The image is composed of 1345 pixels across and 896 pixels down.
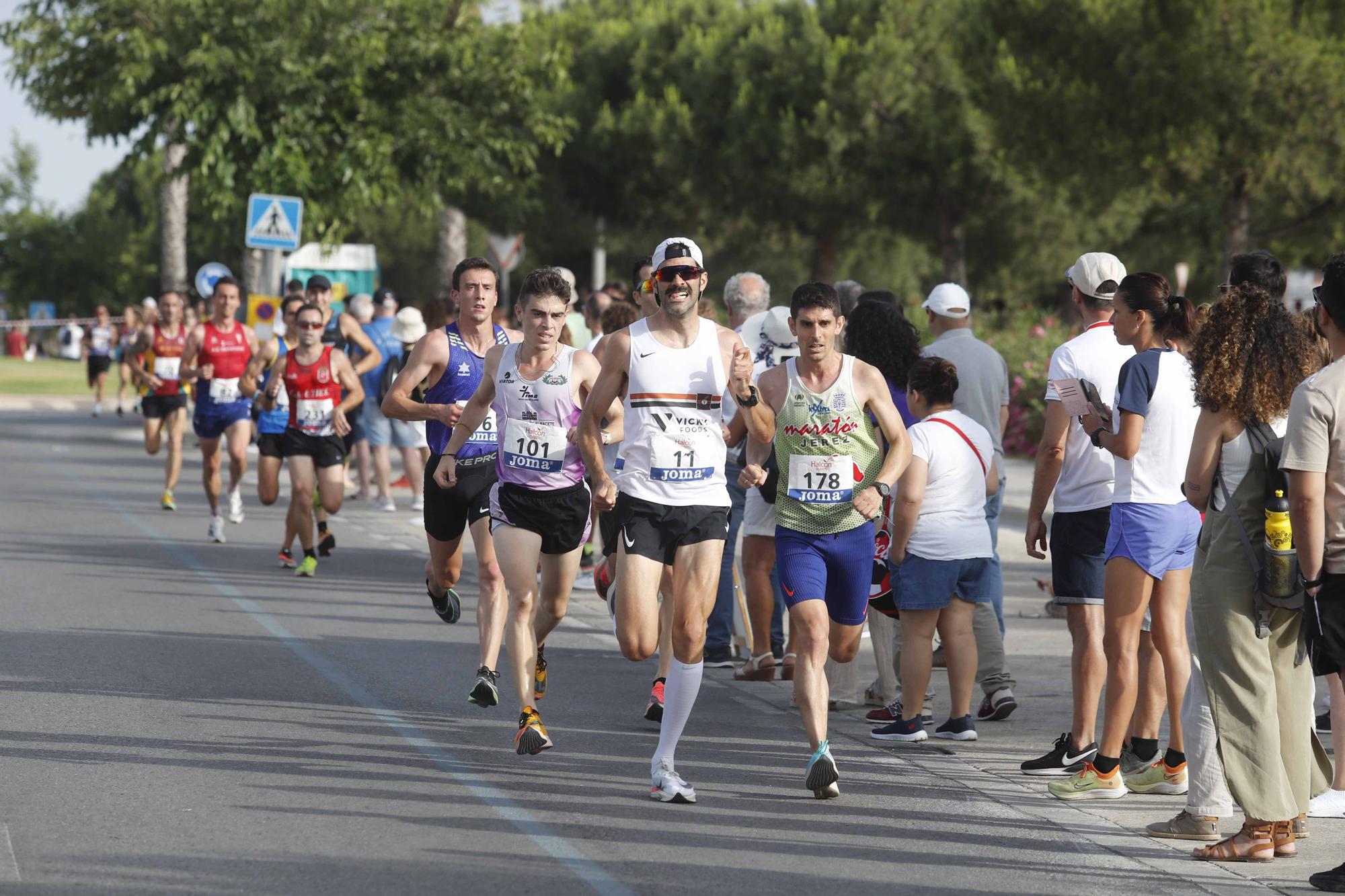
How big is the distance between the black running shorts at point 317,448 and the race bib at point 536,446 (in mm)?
5551

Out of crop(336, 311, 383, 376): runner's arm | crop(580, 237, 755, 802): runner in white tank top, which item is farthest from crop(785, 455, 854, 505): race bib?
crop(336, 311, 383, 376): runner's arm

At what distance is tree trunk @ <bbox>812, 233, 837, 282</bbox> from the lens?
136ft

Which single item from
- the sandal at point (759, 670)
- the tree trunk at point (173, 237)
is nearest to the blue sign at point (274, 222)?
the tree trunk at point (173, 237)

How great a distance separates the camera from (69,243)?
8619 centimetres

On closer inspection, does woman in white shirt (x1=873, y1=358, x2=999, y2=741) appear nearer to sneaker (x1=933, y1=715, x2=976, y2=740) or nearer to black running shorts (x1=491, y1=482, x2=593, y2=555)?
sneaker (x1=933, y1=715, x2=976, y2=740)

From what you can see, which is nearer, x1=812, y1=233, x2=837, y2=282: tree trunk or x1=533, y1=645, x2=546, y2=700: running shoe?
x1=533, y1=645, x2=546, y2=700: running shoe

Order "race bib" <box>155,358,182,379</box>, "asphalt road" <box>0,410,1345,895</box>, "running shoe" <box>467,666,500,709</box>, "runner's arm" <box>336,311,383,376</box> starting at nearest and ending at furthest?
"asphalt road" <box>0,410,1345,895</box> < "running shoe" <box>467,666,500,709</box> < "runner's arm" <box>336,311,383,376</box> < "race bib" <box>155,358,182,379</box>

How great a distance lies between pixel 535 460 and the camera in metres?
7.40

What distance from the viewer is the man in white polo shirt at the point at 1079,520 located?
7121 mm

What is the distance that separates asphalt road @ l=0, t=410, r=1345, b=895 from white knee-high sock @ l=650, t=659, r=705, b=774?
0.74ft

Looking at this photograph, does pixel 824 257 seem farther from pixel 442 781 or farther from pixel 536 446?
pixel 442 781

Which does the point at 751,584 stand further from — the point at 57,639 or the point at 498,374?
the point at 57,639

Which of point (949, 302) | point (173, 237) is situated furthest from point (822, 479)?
point (173, 237)

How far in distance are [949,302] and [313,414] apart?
543 centimetres
